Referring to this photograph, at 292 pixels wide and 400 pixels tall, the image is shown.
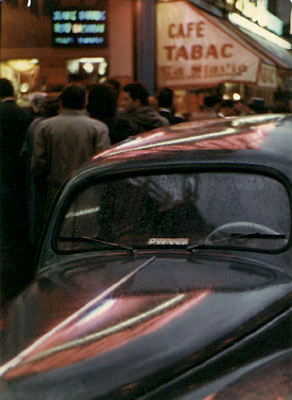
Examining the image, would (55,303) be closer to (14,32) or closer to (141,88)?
(141,88)

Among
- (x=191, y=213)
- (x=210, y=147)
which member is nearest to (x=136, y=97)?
(x=210, y=147)

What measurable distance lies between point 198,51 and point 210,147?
7.59 meters

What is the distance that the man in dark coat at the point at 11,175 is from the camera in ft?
23.6

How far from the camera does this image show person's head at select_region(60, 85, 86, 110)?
6133mm

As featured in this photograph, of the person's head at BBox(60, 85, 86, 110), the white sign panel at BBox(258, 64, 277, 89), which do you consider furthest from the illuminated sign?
the person's head at BBox(60, 85, 86, 110)

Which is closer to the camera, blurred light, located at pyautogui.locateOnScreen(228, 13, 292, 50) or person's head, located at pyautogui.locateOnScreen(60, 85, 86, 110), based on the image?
person's head, located at pyautogui.locateOnScreen(60, 85, 86, 110)

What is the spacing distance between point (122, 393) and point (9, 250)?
16.2 ft

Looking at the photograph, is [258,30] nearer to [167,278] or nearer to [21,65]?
[21,65]

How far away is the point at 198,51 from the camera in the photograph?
10.7 metres

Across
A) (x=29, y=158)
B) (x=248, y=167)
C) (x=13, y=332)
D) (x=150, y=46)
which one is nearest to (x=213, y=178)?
(x=248, y=167)

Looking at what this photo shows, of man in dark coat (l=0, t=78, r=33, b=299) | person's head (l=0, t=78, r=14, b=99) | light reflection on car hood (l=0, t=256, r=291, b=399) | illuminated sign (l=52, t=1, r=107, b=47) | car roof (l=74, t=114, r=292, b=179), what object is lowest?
man in dark coat (l=0, t=78, r=33, b=299)

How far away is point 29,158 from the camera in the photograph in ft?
23.0

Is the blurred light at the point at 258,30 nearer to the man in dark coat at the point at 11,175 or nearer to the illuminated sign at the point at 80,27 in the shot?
the illuminated sign at the point at 80,27

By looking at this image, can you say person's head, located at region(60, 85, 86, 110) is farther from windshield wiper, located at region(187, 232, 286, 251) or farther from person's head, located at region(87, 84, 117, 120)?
windshield wiper, located at region(187, 232, 286, 251)
